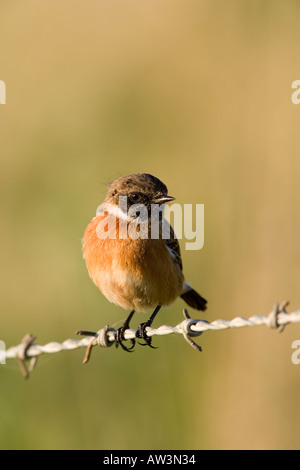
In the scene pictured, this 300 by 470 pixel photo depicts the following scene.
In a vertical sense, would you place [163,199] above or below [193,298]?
above

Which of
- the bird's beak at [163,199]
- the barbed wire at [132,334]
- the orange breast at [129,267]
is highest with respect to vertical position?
the bird's beak at [163,199]

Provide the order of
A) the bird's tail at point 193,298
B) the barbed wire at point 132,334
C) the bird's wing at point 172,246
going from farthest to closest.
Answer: the bird's tail at point 193,298 → the bird's wing at point 172,246 → the barbed wire at point 132,334

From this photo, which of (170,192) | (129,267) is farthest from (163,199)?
(170,192)

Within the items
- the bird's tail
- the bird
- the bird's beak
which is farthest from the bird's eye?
the bird's tail

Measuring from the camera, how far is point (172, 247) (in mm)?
6270

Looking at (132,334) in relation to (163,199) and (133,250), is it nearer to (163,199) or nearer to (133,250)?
(133,250)

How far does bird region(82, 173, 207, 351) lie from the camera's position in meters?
5.63

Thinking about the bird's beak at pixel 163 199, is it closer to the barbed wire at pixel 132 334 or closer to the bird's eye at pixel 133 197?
the bird's eye at pixel 133 197

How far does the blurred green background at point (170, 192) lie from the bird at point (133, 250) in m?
1.03

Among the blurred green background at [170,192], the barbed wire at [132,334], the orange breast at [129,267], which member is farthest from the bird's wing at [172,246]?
the barbed wire at [132,334]

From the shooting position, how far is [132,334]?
16.3 feet

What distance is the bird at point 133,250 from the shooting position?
18.5ft

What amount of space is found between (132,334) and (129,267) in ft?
2.60

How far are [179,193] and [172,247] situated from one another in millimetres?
2027
